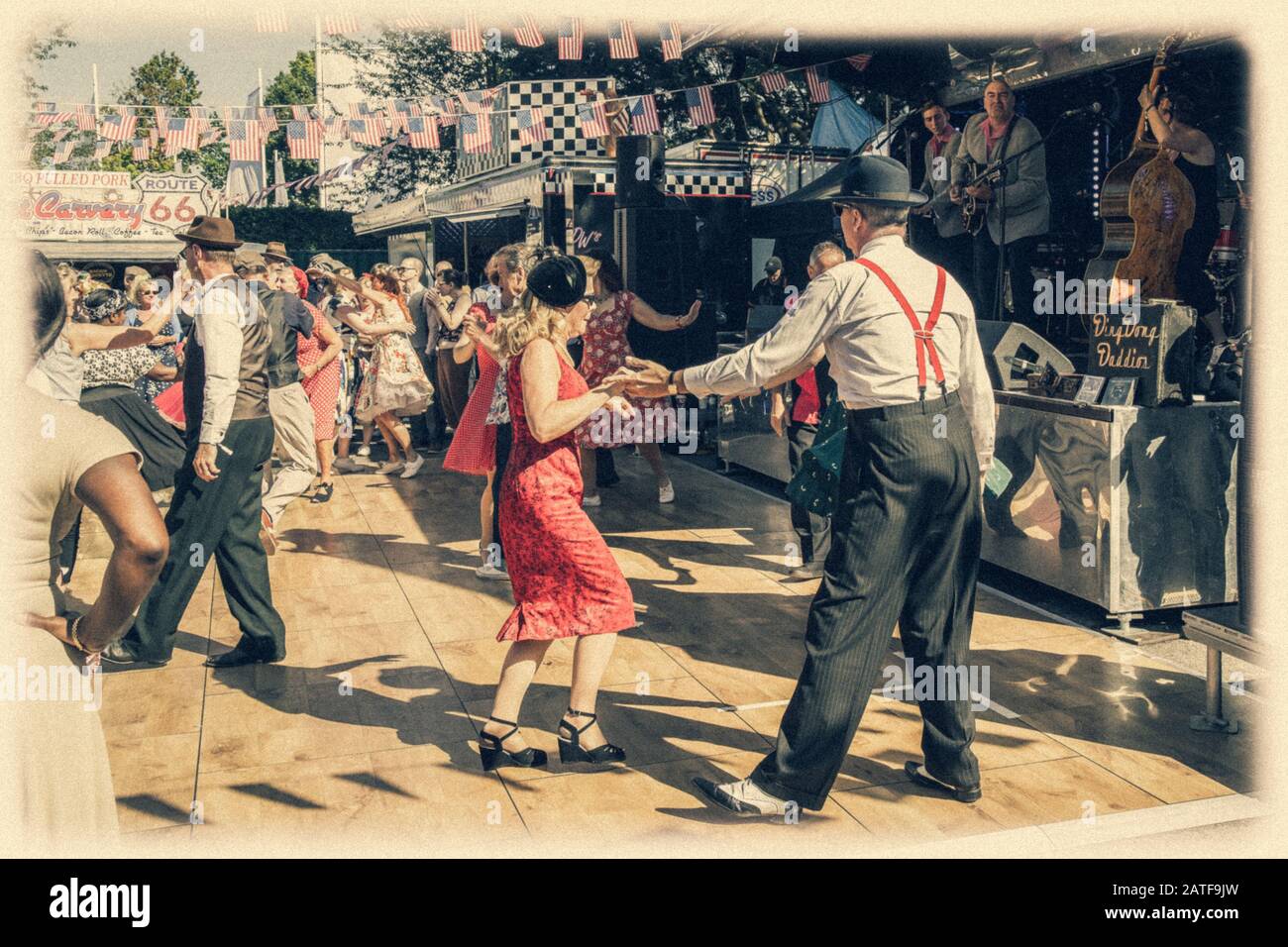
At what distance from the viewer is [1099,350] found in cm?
591

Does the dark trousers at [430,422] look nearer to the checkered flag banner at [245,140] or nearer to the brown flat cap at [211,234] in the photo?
the checkered flag banner at [245,140]

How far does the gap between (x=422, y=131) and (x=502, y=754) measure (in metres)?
11.2

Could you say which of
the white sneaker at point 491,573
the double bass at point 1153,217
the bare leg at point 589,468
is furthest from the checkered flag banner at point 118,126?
the double bass at point 1153,217

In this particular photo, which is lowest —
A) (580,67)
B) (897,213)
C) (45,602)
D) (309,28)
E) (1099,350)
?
(45,602)

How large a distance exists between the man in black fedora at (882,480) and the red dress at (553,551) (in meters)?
0.63

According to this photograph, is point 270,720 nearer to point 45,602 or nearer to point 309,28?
point 45,602

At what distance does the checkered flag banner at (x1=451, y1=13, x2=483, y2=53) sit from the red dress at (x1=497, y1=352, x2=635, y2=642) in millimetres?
7825

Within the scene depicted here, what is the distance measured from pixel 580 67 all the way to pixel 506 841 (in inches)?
1072

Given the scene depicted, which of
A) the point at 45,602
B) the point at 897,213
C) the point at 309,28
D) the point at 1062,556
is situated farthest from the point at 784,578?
the point at 309,28

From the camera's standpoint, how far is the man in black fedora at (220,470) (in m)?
4.97

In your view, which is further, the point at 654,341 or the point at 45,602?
the point at 654,341

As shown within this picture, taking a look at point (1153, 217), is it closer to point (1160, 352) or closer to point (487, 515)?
point (1160, 352)

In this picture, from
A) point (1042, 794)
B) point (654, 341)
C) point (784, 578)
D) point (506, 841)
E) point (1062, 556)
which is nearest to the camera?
point (506, 841)

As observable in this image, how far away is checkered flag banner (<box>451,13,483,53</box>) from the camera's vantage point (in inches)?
431
